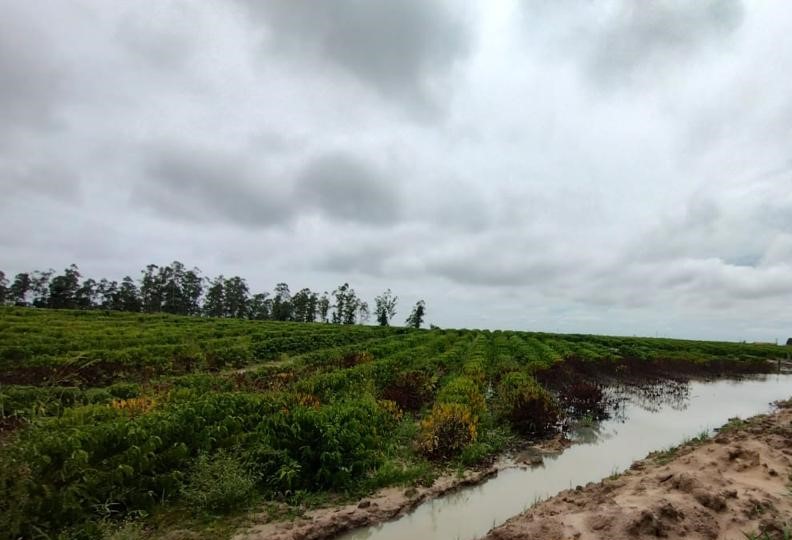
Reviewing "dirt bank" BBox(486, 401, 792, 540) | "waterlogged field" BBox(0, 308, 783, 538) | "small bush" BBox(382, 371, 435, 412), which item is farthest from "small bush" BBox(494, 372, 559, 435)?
"dirt bank" BBox(486, 401, 792, 540)

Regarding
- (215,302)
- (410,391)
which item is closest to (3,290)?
(215,302)

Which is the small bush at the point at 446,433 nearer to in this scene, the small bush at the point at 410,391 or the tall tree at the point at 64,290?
the small bush at the point at 410,391

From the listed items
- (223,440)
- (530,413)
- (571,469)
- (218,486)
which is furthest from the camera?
(530,413)

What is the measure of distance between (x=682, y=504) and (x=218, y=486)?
643 cm

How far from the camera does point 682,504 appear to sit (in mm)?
5750

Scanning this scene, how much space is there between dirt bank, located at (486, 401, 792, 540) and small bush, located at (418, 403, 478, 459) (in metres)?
2.69

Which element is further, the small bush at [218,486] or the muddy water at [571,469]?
the muddy water at [571,469]

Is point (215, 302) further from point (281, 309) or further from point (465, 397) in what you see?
point (465, 397)

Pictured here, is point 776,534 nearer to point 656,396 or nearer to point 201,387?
point 201,387

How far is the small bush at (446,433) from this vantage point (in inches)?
368

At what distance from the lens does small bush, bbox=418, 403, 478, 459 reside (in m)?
9.34

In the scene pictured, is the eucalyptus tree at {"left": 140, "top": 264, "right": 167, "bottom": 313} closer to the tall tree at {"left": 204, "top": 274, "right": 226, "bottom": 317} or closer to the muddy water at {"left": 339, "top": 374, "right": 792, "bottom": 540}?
the tall tree at {"left": 204, "top": 274, "right": 226, "bottom": 317}

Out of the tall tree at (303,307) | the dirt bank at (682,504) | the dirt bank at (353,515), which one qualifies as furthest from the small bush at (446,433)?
the tall tree at (303,307)

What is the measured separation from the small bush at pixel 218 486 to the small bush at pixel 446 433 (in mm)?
3870
